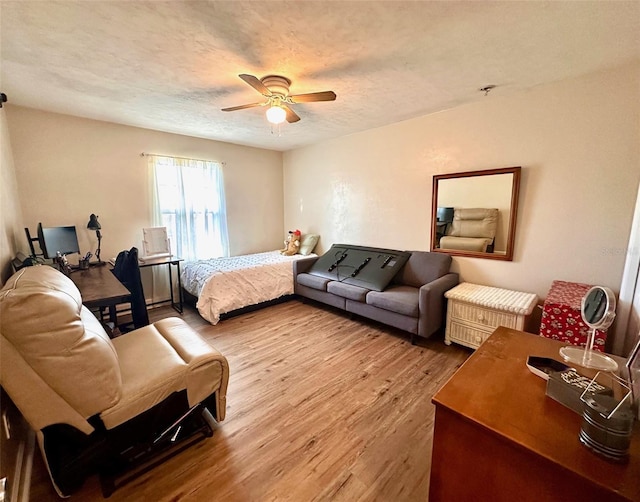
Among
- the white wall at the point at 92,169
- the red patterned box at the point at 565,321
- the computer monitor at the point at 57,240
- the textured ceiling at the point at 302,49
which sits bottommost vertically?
the red patterned box at the point at 565,321

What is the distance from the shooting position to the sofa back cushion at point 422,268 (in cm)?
316

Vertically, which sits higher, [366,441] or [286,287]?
[286,287]

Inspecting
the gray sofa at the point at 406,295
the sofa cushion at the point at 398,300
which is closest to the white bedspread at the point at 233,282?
the gray sofa at the point at 406,295

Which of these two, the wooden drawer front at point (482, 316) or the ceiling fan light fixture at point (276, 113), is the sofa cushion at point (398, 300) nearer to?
the wooden drawer front at point (482, 316)

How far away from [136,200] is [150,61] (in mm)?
2250

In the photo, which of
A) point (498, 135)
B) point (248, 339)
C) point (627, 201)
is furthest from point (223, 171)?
point (627, 201)

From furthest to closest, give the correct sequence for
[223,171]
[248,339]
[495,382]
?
[223,171], [248,339], [495,382]

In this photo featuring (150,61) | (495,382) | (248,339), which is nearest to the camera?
(495,382)

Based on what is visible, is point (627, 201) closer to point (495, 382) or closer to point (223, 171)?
point (495, 382)

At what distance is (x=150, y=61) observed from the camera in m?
2.01

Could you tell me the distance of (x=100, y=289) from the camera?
84.8 inches

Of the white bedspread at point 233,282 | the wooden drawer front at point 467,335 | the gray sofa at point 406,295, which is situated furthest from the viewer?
the white bedspread at point 233,282

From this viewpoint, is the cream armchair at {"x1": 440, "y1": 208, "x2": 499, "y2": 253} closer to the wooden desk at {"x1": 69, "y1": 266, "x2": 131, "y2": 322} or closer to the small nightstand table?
the small nightstand table

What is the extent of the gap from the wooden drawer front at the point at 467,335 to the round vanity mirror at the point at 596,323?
1.37 m
